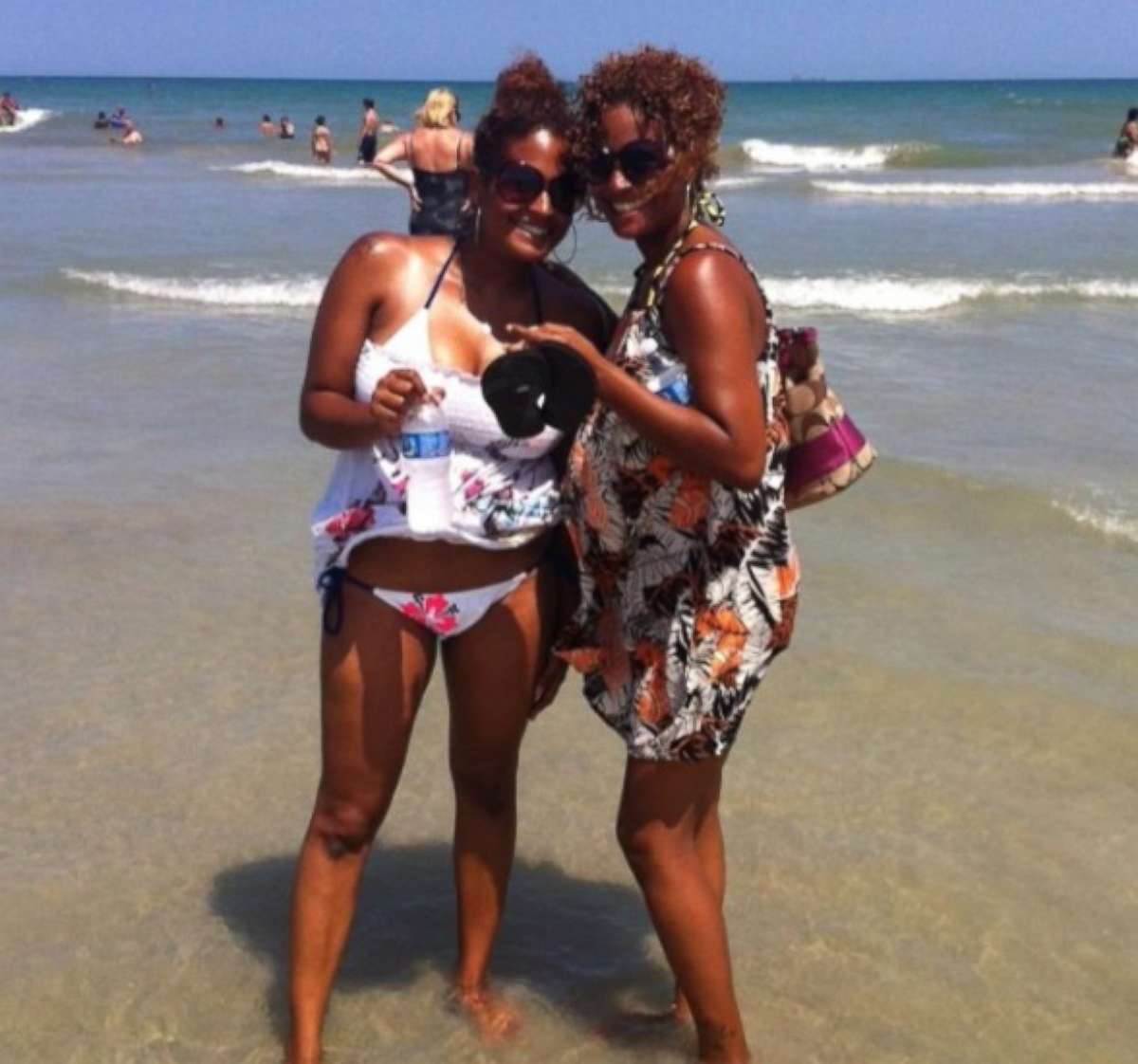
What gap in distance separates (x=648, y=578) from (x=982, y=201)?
23.1 meters

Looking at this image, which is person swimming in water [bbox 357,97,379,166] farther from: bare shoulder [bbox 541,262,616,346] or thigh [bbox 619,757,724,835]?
thigh [bbox 619,757,724,835]

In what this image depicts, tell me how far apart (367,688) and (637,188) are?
114 cm

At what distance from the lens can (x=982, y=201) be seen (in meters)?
24.5

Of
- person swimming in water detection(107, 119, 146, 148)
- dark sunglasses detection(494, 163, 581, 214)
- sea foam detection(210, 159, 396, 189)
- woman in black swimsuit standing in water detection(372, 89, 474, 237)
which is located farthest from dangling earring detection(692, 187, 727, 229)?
person swimming in water detection(107, 119, 146, 148)

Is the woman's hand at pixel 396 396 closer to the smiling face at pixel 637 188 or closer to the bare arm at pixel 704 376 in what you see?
the bare arm at pixel 704 376

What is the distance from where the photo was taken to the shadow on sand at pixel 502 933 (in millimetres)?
3682

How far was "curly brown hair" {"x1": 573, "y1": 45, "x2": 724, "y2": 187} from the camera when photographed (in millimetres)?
2668

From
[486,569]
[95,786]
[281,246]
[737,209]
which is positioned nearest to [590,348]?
[486,569]

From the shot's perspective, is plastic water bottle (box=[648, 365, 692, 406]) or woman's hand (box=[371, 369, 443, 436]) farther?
woman's hand (box=[371, 369, 443, 436])

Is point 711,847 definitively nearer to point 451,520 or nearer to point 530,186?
point 451,520

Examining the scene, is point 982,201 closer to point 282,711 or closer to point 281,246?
point 281,246

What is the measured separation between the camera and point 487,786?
11.2 ft

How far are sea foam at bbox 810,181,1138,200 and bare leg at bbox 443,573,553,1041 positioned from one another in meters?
23.1

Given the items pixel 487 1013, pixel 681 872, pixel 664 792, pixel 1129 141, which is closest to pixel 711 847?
pixel 681 872
